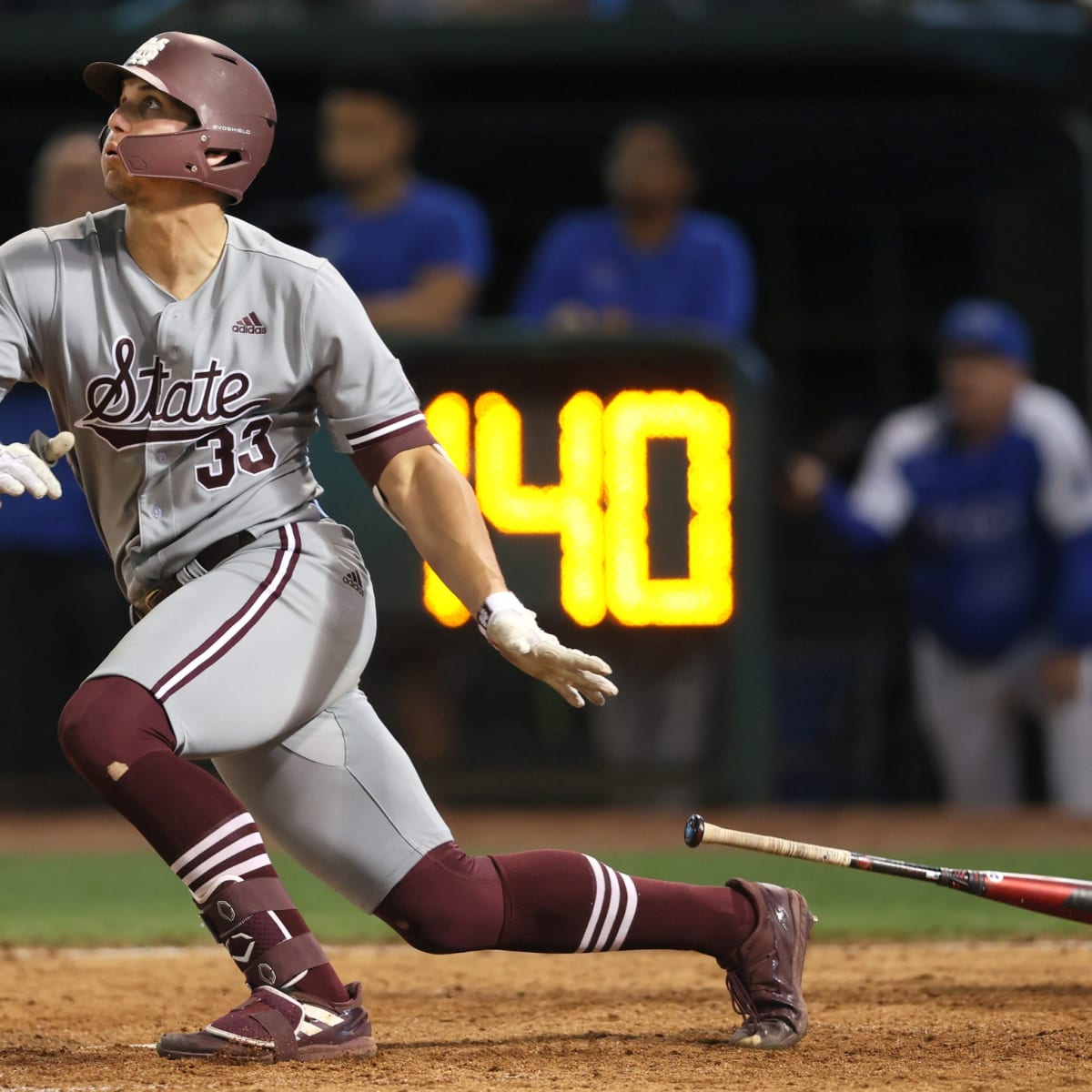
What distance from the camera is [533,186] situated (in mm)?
9672

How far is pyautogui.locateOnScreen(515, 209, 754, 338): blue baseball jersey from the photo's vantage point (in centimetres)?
724

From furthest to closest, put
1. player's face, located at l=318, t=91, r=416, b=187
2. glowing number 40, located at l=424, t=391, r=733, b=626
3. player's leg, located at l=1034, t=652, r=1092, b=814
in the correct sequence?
player's leg, located at l=1034, t=652, r=1092, b=814 → player's face, located at l=318, t=91, r=416, b=187 → glowing number 40, located at l=424, t=391, r=733, b=626

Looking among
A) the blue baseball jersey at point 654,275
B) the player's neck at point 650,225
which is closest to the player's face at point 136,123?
the blue baseball jersey at point 654,275

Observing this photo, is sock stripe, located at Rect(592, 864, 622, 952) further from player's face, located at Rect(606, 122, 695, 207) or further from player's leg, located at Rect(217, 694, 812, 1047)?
player's face, located at Rect(606, 122, 695, 207)

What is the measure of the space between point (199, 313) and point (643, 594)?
12.0ft

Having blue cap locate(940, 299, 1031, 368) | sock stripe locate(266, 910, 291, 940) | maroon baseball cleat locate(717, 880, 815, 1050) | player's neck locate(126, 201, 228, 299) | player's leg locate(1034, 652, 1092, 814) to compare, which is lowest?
player's leg locate(1034, 652, 1092, 814)

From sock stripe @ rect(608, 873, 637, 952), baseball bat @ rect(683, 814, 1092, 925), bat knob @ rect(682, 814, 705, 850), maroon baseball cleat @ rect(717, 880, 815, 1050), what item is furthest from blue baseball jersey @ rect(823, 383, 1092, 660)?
bat knob @ rect(682, 814, 705, 850)

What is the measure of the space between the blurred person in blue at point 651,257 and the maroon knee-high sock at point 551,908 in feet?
13.2

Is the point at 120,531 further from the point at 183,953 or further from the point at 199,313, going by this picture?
the point at 183,953

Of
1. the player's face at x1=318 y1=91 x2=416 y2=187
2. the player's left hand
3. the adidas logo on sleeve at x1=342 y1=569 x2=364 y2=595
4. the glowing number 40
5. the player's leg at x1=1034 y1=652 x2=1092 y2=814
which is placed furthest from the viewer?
the player's leg at x1=1034 y1=652 x2=1092 y2=814

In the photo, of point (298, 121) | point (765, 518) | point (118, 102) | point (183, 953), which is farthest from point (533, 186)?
point (118, 102)

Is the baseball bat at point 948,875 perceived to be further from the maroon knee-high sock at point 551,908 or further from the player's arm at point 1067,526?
the player's arm at point 1067,526

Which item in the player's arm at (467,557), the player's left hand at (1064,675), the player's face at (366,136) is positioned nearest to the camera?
the player's arm at (467,557)

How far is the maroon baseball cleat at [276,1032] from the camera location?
304 cm
